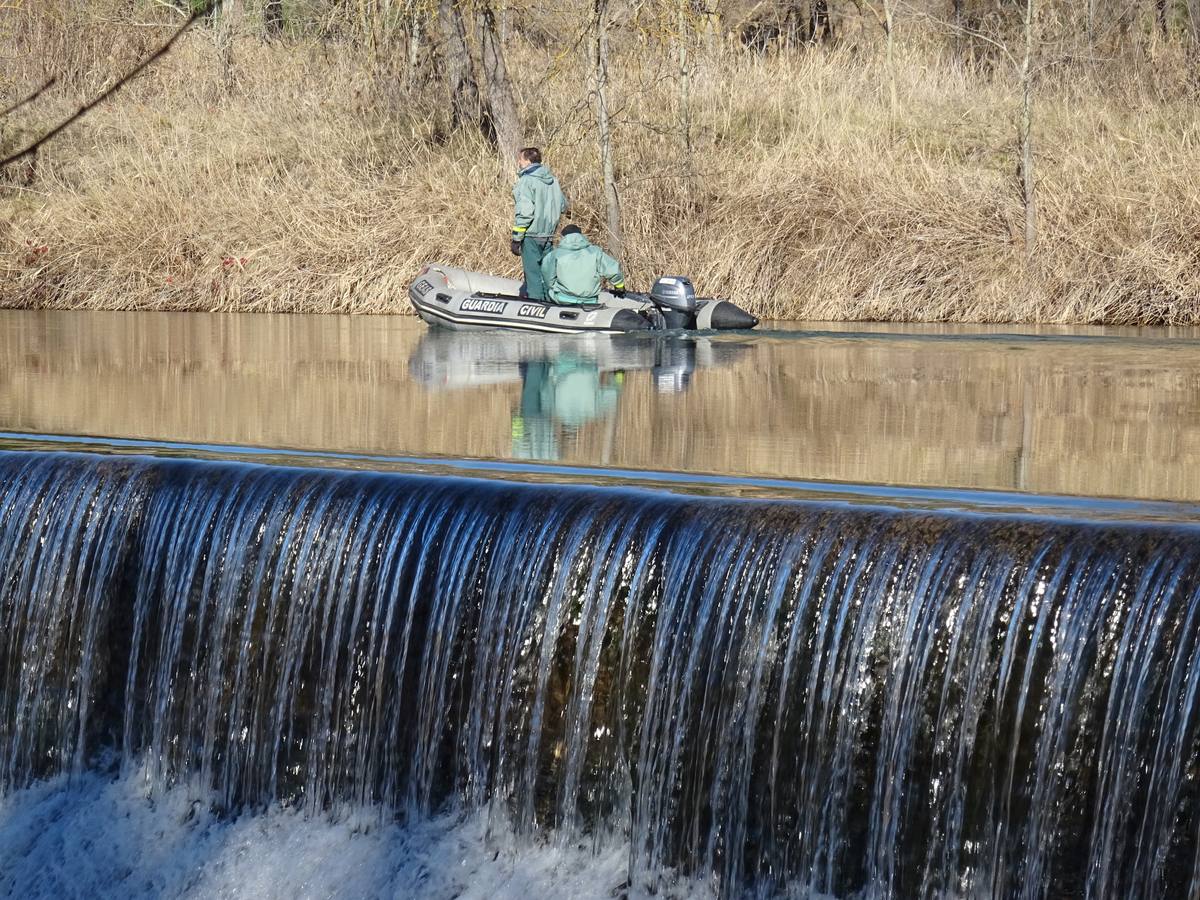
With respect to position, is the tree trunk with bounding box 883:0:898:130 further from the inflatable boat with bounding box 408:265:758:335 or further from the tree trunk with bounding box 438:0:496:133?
the inflatable boat with bounding box 408:265:758:335

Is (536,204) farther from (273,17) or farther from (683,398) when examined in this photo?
(273,17)

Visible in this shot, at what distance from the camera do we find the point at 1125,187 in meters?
17.0

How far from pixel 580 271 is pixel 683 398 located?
17.7ft

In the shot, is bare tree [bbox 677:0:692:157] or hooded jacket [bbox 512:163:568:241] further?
bare tree [bbox 677:0:692:157]

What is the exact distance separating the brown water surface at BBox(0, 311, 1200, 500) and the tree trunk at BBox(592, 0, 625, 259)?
256 cm

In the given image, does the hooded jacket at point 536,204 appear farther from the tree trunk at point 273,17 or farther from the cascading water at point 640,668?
the tree trunk at point 273,17

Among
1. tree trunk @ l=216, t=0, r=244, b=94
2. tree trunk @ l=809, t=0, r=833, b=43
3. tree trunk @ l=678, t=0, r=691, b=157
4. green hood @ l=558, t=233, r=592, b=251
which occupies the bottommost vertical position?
green hood @ l=558, t=233, r=592, b=251

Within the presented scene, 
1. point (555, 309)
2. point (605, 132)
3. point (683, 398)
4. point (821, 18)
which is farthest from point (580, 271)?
point (821, 18)

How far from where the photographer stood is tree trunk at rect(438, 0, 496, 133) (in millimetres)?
21875

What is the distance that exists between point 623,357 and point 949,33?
14296 mm

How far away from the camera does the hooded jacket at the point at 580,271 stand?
16.1 m

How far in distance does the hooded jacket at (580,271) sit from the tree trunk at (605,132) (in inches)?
85.0

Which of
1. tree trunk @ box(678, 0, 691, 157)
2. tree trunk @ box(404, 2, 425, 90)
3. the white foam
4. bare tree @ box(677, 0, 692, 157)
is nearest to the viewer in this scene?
the white foam

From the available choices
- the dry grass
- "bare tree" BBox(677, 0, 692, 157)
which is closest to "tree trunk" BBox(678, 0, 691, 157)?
"bare tree" BBox(677, 0, 692, 157)
